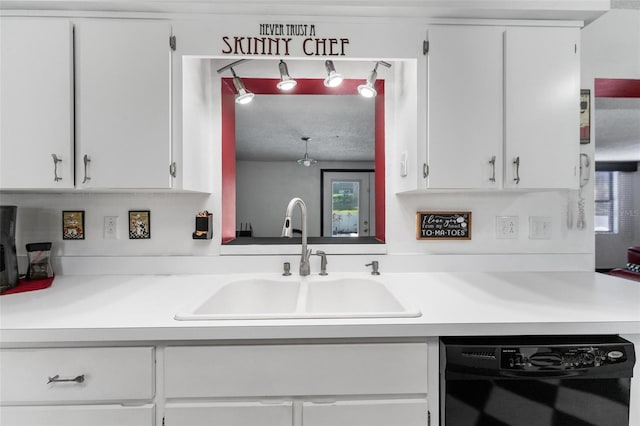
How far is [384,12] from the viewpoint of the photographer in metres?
1.30

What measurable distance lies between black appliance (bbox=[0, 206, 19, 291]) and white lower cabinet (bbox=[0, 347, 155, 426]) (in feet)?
1.78

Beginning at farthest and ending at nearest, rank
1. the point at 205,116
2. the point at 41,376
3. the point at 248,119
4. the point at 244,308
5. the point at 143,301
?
the point at 248,119
the point at 205,116
the point at 244,308
the point at 143,301
the point at 41,376

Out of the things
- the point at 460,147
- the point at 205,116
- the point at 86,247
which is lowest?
the point at 86,247

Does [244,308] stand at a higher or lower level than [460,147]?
lower

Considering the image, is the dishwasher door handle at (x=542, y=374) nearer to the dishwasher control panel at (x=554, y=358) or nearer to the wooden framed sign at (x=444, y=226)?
the dishwasher control panel at (x=554, y=358)

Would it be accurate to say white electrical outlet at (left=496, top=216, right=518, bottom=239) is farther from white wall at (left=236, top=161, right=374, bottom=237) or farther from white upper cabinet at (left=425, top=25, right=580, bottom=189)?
white wall at (left=236, top=161, right=374, bottom=237)

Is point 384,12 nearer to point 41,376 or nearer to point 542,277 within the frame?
point 542,277

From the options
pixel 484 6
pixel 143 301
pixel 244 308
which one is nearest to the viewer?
pixel 143 301

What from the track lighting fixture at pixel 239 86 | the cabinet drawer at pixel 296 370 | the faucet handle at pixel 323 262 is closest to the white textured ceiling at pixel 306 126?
the track lighting fixture at pixel 239 86

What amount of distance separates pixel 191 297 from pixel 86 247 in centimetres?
79

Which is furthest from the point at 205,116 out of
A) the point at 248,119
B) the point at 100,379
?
the point at 248,119

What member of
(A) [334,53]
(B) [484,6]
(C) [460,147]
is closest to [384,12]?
(A) [334,53]

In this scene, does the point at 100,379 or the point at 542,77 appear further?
the point at 542,77

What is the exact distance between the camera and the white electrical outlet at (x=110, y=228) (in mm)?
1578
